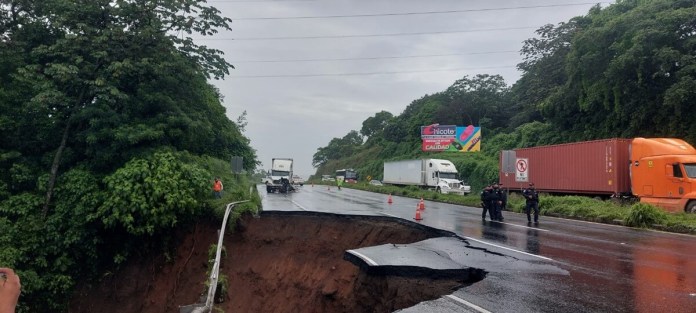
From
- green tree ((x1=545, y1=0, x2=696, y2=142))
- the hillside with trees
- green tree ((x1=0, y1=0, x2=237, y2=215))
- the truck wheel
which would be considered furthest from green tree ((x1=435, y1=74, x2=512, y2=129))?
green tree ((x1=0, y1=0, x2=237, y2=215))

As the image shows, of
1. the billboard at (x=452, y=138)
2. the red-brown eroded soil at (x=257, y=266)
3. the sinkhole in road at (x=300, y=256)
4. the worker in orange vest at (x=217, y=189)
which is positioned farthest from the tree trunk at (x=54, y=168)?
the billboard at (x=452, y=138)

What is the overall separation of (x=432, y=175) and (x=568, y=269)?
3538 cm

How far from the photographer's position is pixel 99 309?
16.0m

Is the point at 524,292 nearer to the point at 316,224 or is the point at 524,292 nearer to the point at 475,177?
the point at 316,224

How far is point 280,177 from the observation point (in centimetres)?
4078

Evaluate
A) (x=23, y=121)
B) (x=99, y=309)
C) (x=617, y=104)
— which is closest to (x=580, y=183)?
(x=617, y=104)

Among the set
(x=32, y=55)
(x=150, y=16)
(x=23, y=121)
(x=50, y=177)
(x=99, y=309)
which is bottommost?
(x=99, y=309)

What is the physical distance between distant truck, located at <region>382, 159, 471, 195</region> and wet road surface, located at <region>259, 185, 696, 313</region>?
2647cm

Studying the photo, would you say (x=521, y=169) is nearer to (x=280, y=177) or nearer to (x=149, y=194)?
(x=149, y=194)

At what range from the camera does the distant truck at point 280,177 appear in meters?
39.8

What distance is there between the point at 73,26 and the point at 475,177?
1575 inches

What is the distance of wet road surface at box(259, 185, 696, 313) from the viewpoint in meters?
6.47

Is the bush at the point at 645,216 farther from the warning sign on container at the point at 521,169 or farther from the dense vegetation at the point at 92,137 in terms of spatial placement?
the dense vegetation at the point at 92,137

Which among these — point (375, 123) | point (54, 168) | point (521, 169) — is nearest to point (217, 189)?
point (54, 168)
